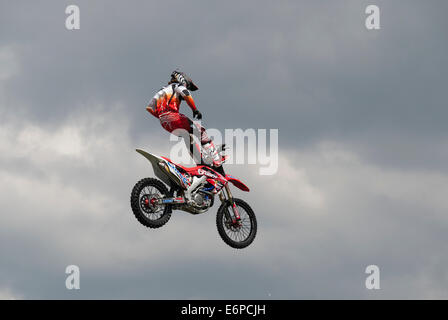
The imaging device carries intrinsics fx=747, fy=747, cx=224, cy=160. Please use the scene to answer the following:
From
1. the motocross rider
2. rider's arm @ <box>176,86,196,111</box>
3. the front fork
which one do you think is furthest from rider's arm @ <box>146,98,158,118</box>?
the front fork

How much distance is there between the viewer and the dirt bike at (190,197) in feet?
76.2

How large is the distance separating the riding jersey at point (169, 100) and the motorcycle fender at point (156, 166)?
191 centimetres

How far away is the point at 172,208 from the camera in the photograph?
2412 cm

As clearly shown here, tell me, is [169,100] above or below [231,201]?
above

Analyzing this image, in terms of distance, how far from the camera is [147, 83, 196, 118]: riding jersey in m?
25.0

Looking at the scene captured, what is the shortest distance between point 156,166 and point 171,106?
90.0 inches

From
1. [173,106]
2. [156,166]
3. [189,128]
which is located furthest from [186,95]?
[156,166]

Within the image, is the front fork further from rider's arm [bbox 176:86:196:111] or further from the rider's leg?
rider's arm [bbox 176:86:196:111]

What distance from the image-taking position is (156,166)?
23984 millimetres

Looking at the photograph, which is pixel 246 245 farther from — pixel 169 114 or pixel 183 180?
pixel 169 114

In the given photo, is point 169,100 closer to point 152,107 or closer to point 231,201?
point 152,107

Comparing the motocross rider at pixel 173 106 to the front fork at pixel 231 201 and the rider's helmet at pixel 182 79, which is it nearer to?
the rider's helmet at pixel 182 79

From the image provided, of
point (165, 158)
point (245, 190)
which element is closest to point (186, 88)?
point (165, 158)

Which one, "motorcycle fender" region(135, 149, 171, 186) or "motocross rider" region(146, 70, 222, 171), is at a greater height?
"motocross rider" region(146, 70, 222, 171)
